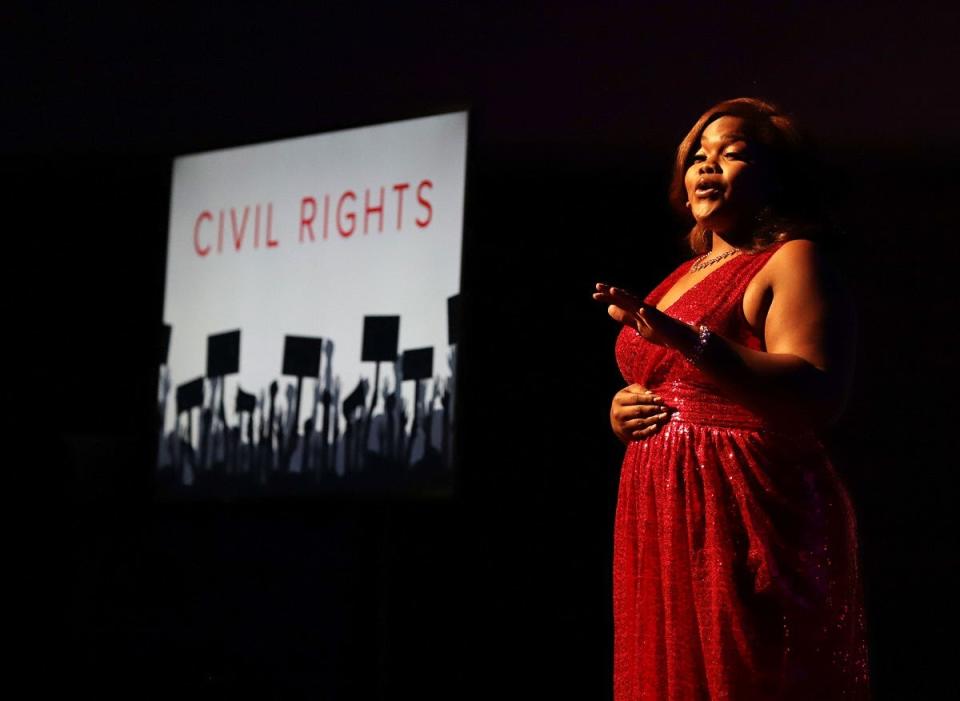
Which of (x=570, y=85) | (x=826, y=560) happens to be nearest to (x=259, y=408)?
(x=570, y=85)

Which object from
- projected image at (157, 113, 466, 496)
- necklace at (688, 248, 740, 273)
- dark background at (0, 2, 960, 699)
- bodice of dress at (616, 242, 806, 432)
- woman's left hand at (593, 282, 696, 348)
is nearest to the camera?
woman's left hand at (593, 282, 696, 348)

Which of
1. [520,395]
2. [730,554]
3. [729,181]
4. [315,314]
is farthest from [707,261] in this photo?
[315,314]

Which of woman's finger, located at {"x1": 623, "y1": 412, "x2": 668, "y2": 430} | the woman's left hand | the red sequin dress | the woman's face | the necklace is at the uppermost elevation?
the woman's face

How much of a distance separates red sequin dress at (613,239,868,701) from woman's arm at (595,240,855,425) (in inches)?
2.1

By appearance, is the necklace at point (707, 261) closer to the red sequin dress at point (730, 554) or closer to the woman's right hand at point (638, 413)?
the red sequin dress at point (730, 554)

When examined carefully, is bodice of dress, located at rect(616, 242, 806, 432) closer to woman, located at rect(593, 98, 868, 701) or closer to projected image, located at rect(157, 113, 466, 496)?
woman, located at rect(593, 98, 868, 701)

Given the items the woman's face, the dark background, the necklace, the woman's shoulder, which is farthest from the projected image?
the woman's shoulder

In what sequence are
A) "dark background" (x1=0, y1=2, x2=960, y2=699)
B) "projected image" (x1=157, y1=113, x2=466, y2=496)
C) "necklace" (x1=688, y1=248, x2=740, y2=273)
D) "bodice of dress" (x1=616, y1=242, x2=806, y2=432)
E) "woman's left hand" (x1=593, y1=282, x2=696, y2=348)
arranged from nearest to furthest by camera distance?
"woman's left hand" (x1=593, y1=282, x2=696, y2=348) < "bodice of dress" (x1=616, y1=242, x2=806, y2=432) < "necklace" (x1=688, y1=248, x2=740, y2=273) < "dark background" (x1=0, y1=2, x2=960, y2=699) < "projected image" (x1=157, y1=113, x2=466, y2=496)

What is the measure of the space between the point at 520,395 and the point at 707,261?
1.05 m

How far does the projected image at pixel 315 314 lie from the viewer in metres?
2.47

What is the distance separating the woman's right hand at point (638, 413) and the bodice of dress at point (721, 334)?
0.05 feet

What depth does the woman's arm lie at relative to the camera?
4.24 ft

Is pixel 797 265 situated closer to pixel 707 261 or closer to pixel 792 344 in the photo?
pixel 792 344

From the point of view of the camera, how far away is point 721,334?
1.42 m
